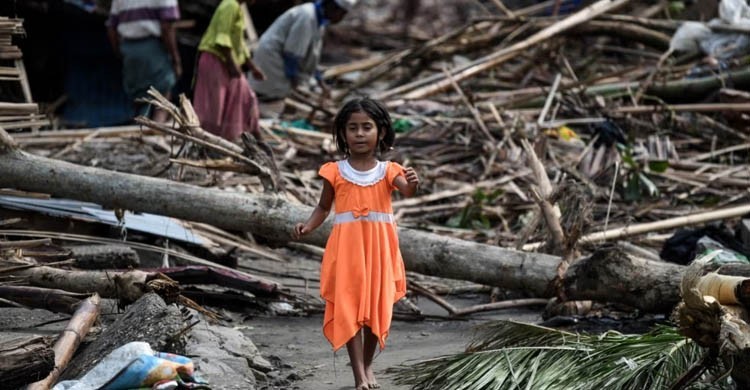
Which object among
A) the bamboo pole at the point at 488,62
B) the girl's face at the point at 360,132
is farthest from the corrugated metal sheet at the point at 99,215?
the bamboo pole at the point at 488,62

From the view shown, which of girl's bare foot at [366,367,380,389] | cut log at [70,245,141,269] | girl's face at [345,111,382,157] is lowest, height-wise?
girl's bare foot at [366,367,380,389]

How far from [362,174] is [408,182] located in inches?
8.1

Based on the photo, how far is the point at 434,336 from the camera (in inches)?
228

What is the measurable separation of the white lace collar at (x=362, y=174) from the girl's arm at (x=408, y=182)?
8 cm

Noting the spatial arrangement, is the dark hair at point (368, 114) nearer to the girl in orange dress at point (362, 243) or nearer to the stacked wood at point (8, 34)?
the girl in orange dress at point (362, 243)

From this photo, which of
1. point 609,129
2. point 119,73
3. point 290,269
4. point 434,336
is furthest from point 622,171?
point 119,73

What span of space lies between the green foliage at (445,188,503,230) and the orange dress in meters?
3.38

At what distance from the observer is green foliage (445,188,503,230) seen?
8156mm

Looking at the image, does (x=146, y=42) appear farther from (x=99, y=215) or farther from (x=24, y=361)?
(x=24, y=361)

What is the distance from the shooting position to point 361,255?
4688 mm

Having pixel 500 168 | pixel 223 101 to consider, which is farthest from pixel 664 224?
pixel 223 101

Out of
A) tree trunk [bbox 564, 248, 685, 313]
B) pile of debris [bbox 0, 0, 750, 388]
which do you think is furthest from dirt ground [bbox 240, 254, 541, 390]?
tree trunk [bbox 564, 248, 685, 313]

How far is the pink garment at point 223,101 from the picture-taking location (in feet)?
29.0

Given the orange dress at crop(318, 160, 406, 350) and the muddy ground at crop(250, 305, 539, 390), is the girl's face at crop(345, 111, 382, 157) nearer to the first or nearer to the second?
the orange dress at crop(318, 160, 406, 350)
